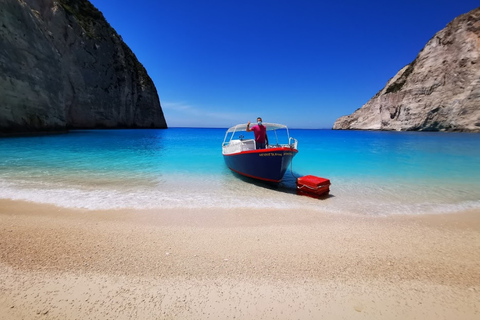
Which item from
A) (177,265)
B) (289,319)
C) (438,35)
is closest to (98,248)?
(177,265)

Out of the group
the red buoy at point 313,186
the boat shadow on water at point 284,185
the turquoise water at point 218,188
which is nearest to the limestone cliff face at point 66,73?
the turquoise water at point 218,188

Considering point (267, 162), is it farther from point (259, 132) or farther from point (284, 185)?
point (259, 132)

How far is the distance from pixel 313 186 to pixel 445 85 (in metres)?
73.4

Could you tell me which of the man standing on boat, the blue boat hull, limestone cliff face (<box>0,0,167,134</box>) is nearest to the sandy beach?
the blue boat hull

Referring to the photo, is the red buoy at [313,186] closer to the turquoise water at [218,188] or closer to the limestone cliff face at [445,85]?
the turquoise water at [218,188]

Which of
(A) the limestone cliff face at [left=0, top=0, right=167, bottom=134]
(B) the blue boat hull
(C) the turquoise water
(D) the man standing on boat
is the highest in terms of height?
(A) the limestone cliff face at [left=0, top=0, right=167, bottom=134]

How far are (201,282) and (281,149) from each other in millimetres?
7014

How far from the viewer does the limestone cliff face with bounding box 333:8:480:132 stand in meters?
53.0

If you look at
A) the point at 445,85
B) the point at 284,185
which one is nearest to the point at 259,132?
the point at 284,185

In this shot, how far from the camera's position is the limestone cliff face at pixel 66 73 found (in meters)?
26.1

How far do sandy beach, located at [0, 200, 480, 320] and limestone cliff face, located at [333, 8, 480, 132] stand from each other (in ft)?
234

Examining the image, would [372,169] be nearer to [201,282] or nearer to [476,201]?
[476,201]

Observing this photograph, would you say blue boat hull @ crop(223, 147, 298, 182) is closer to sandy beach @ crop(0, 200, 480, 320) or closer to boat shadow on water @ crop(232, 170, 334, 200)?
boat shadow on water @ crop(232, 170, 334, 200)

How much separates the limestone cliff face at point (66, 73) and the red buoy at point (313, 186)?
Result: 1309 inches
